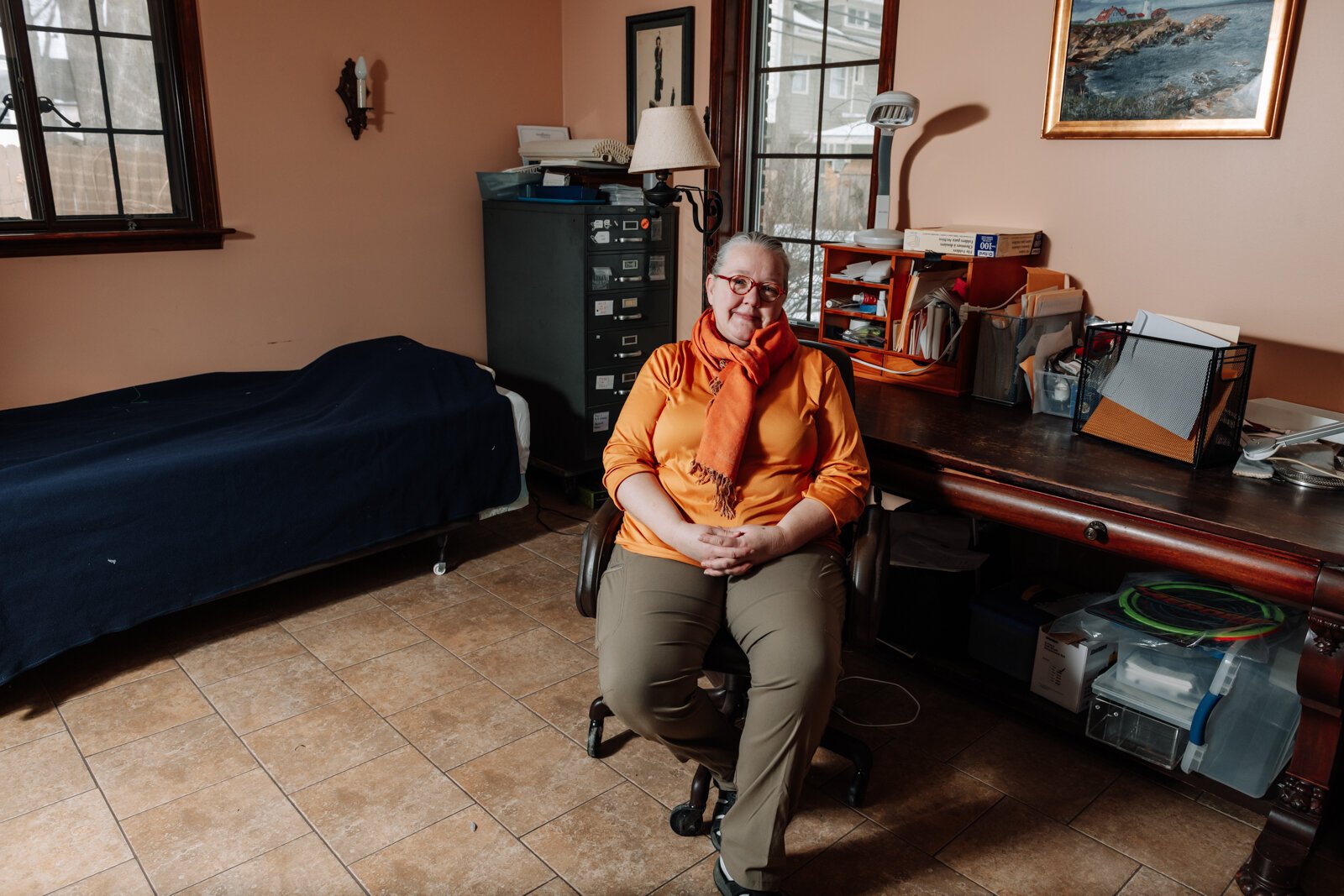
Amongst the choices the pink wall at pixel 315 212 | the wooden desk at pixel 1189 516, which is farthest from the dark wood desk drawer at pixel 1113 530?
the pink wall at pixel 315 212

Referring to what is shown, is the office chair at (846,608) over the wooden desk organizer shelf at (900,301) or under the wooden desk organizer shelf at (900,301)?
under

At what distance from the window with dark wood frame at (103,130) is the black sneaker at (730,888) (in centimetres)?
268

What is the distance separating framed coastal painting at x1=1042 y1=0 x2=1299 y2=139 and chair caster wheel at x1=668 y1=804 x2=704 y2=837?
199 centimetres

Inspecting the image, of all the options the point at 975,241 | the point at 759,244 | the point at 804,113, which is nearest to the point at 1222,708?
the point at 975,241

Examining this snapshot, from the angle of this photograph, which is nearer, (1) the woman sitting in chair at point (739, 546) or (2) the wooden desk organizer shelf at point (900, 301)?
(1) the woman sitting in chair at point (739, 546)

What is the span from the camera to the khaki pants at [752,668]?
1.66m

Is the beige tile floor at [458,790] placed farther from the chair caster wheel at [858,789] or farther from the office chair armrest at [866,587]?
the office chair armrest at [866,587]

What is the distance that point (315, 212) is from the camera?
349 cm

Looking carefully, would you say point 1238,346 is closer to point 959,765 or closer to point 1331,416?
point 1331,416

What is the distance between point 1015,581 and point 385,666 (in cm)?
171

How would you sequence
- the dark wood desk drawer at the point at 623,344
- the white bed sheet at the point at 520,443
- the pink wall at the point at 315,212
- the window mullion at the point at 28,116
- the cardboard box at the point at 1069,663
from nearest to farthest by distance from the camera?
the cardboard box at the point at 1069,663
the window mullion at the point at 28,116
the pink wall at the point at 315,212
the white bed sheet at the point at 520,443
the dark wood desk drawer at the point at 623,344

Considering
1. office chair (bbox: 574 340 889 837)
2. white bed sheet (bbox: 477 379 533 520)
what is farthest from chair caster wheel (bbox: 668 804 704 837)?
white bed sheet (bbox: 477 379 533 520)

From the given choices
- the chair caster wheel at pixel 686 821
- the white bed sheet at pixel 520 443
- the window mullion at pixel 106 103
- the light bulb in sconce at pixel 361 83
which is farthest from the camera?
the light bulb in sconce at pixel 361 83

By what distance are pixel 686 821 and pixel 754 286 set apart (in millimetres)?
1111
